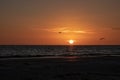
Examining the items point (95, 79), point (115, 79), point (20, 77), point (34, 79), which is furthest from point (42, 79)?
point (115, 79)

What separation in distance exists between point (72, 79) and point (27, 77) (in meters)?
4.65

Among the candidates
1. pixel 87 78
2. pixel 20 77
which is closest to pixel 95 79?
pixel 87 78

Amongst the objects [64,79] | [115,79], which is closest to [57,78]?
[64,79]

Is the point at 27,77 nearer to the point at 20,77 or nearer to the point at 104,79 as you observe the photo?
the point at 20,77

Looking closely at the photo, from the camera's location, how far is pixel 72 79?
1093 inches

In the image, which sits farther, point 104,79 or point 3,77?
point 3,77

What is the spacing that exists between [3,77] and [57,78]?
559cm

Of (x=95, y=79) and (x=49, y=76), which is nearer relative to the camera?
(x=95, y=79)

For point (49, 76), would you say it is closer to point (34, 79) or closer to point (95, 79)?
point (34, 79)

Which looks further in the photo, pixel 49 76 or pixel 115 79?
pixel 49 76

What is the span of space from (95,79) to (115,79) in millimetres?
1973

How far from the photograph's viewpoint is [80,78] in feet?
92.6

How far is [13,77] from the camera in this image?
29672mm

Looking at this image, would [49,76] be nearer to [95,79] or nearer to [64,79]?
[64,79]
